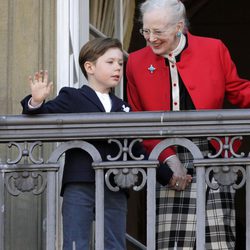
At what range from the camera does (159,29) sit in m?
7.04

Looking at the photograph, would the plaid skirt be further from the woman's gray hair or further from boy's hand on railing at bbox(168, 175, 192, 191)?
the woman's gray hair

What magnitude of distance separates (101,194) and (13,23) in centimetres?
154

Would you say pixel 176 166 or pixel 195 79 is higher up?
pixel 195 79

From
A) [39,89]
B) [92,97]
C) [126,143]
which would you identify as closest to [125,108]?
[92,97]

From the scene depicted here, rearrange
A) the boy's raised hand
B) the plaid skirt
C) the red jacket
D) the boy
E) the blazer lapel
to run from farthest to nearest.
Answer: the red jacket, the plaid skirt, the blazer lapel, the boy, the boy's raised hand

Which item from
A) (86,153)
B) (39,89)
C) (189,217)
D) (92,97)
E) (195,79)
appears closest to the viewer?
(39,89)

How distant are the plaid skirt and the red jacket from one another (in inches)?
11.3

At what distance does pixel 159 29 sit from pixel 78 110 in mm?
642

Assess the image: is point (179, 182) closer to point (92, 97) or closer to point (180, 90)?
point (180, 90)

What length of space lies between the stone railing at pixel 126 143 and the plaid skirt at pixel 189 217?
0.35 meters

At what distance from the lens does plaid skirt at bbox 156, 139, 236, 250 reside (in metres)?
7.00

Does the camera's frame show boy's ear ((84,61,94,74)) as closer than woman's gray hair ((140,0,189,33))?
Yes

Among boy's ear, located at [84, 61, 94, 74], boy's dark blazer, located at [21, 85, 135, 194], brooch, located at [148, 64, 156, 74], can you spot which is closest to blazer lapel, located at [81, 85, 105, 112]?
boy's dark blazer, located at [21, 85, 135, 194]

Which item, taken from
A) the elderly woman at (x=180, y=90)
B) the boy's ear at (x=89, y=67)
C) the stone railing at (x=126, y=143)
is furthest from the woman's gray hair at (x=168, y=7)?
the stone railing at (x=126, y=143)
